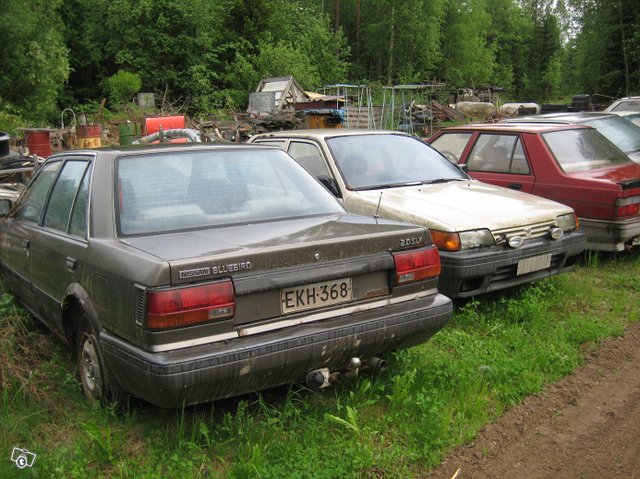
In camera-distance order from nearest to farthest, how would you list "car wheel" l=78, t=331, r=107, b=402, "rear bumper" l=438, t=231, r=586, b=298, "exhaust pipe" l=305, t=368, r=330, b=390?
"exhaust pipe" l=305, t=368, r=330, b=390 < "car wheel" l=78, t=331, r=107, b=402 < "rear bumper" l=438, t=231, r=586, b=298

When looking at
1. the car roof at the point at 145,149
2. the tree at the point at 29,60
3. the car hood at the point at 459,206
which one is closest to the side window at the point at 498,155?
the car hood at the point at 459,206

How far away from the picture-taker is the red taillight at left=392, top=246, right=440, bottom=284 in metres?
3.60

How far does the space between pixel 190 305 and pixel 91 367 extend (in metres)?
1.11

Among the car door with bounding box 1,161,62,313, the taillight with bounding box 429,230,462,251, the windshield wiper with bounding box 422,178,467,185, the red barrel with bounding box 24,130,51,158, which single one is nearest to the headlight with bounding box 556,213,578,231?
the windshield wiper with bounding box 422,178,467,185

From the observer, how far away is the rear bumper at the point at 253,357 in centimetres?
287

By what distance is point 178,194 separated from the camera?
373 centimetres

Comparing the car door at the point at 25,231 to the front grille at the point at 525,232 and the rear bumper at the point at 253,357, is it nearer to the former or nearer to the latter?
the rear bumper at the point at 253,357

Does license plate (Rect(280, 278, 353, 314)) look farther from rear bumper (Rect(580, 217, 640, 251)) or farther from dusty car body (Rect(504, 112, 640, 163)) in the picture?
dusty car body (Rect(504, 112, 640, 163))

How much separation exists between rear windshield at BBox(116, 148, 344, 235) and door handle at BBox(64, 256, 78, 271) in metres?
0.41

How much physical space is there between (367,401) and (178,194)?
5.41 feet

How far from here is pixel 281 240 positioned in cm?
335

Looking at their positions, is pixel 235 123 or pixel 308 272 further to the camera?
pixel 235 123

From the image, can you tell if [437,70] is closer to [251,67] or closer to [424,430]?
[251,67]

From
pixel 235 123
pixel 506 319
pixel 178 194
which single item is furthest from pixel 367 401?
pixel 235 123
